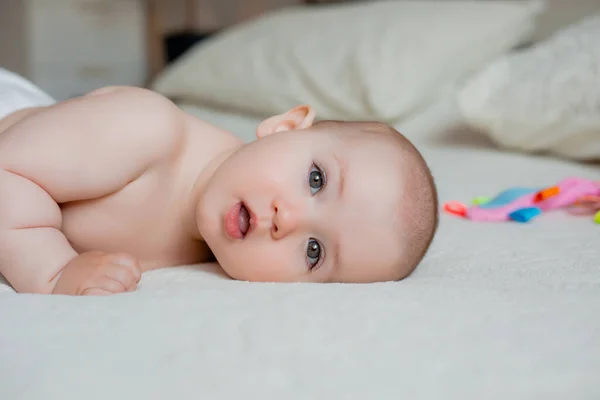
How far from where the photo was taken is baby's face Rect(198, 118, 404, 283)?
906mm

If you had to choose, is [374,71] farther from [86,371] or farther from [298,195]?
[86,371]

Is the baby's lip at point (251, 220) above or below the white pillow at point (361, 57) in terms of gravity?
above

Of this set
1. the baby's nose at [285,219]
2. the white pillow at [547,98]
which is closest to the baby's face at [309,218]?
the baby's nose at [285,219]

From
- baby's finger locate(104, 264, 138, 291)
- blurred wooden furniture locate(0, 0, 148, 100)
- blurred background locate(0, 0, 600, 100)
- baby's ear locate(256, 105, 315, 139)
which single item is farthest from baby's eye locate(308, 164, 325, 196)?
blurred wooden furniture locate(0, 0, 148, 100)

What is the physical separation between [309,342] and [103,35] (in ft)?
10.9

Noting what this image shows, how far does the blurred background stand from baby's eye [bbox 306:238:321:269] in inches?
90.8

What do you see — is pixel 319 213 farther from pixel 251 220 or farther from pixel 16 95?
pixel 16 95

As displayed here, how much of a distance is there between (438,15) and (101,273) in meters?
1.58

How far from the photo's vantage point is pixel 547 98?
1.61 m

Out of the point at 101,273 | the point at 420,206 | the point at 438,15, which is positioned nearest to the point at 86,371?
the point at 101,273

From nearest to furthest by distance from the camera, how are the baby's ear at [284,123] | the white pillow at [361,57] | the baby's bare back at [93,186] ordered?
1. the baby's bare back at [93,186]
2. the baby's ear at [284,123]
3. the white pillow at [361,57]

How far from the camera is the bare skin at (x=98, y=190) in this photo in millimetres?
832

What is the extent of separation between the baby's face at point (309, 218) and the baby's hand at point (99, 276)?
→ 16 cm

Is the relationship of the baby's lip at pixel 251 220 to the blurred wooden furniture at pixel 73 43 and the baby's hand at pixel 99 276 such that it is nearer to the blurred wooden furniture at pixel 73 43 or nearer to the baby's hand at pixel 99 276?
the baby's hand at pixel 99 276
